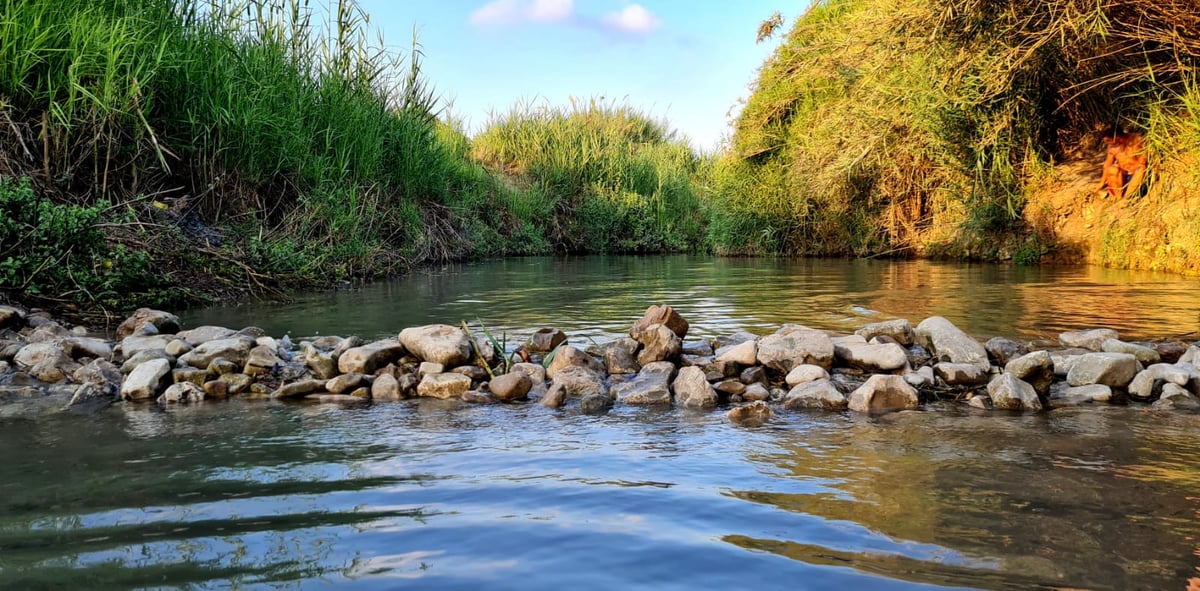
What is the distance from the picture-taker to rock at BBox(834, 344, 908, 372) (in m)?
3.76

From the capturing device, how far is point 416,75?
12.0 m

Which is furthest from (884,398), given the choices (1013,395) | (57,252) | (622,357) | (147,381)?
(57,252)

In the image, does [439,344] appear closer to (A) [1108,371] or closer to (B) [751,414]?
(B) [751,414]

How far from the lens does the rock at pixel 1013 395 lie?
325 cm

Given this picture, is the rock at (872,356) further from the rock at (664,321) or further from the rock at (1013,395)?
the rock at (664,321)

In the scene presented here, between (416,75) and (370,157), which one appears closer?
(370,157)

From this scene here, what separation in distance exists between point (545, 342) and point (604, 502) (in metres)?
2.30

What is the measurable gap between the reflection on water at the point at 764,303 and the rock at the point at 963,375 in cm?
136

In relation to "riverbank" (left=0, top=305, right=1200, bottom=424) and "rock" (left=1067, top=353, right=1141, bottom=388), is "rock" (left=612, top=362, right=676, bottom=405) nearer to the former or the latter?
"riverbank" (left=0, top=305, right=1200, bottom=424)

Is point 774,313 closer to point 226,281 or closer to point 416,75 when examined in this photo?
point 226,281

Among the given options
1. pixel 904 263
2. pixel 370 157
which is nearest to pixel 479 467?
pixel 370 157

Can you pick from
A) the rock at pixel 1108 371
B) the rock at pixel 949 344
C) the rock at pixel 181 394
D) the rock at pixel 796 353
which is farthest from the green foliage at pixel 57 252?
the rock at pixel 1108 371

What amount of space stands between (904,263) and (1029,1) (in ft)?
16.5

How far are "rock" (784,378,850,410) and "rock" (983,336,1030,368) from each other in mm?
1103
